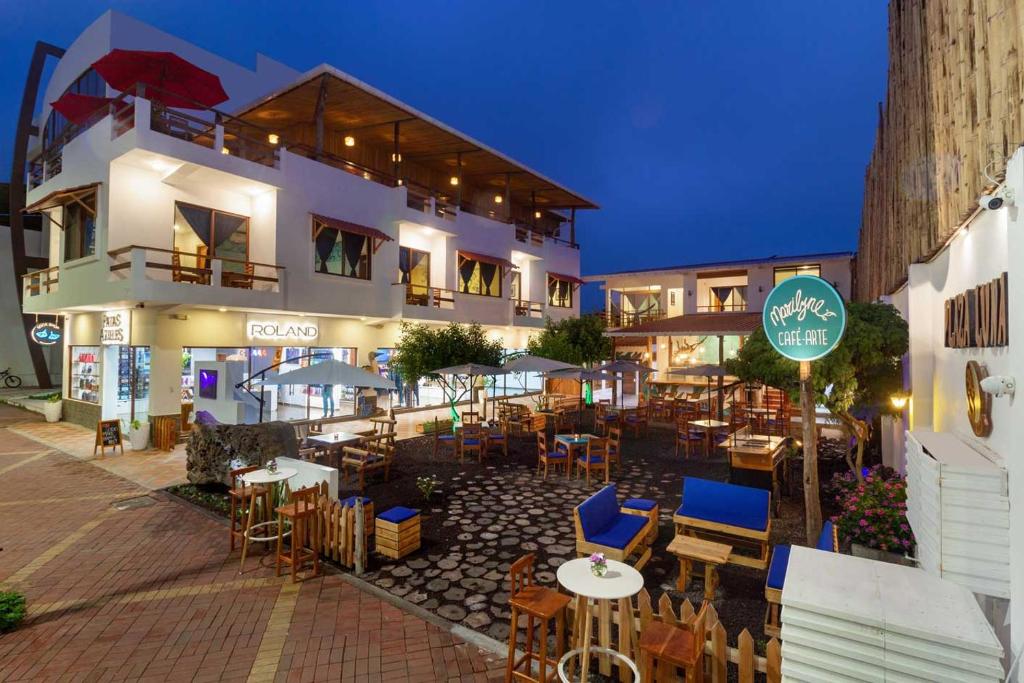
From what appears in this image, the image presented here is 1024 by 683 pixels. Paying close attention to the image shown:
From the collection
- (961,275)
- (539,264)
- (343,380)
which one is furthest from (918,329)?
(539,264)

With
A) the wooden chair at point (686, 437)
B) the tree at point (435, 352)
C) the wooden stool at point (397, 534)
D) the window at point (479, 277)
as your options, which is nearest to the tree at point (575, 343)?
the window at point (479, 277)

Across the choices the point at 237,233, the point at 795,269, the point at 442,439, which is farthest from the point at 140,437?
the point at 795,269

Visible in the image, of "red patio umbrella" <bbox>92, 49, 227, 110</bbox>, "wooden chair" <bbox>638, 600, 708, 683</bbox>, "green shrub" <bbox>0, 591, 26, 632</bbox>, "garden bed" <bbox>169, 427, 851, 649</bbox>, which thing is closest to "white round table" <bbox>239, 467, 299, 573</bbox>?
"garden bed" <bbox>169, 427, 851, 649</bbox>

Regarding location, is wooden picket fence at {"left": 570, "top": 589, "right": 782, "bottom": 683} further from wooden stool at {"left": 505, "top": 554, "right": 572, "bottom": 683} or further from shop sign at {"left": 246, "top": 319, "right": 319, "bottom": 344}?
shop sign at {"left": 246, "top": 319, "right": 319, "bottom": 344}

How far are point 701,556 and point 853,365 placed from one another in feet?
13.5

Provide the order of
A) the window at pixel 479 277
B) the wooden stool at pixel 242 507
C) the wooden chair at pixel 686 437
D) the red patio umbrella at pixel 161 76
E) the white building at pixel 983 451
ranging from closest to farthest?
the white building at pixel 983 451
the wooden stool at pixel 242 507
the red patio umbrella at pixel 161 76
the wooden chair at pixel 686 437
the window at pixel 479 277

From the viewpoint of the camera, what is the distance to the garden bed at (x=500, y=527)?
571cm

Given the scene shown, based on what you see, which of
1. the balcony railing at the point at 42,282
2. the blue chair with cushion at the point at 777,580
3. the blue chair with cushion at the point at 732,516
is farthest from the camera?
the balcony railing at the point at 42,282

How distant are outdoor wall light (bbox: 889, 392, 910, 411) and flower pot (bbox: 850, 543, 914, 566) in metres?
3.46

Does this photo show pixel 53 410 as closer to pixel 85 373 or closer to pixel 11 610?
pixel 85 373

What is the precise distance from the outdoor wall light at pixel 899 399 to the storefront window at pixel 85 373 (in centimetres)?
2112

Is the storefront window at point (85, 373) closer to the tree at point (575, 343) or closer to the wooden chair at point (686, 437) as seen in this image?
the tree at point (575, 343)

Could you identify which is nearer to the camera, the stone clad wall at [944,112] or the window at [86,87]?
the stone clad wall at [944,112]

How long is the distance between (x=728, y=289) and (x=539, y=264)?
11.0m
